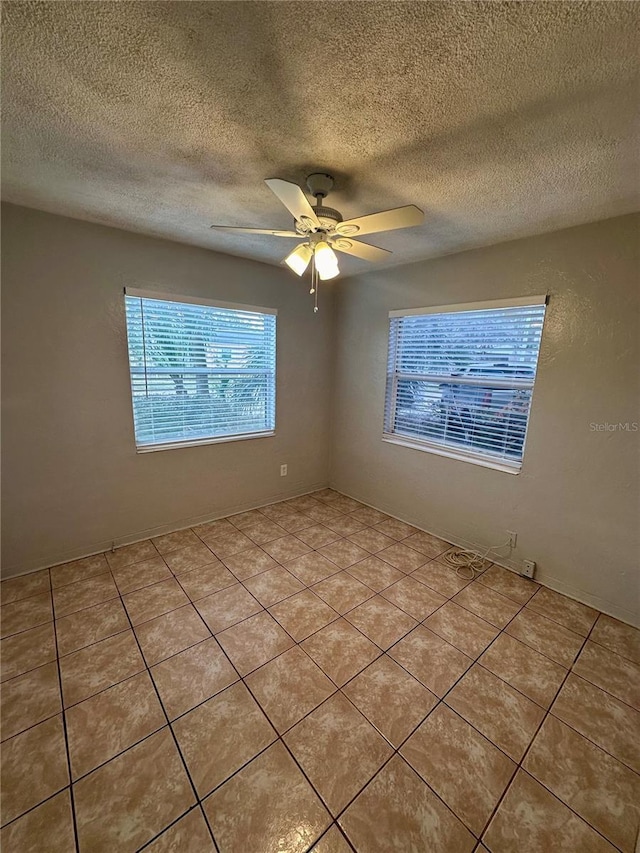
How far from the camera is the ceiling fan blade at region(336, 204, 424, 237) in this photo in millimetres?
1384

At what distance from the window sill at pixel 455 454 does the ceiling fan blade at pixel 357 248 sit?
1723mm

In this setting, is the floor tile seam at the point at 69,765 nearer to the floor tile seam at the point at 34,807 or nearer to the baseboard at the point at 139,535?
the floor tile seam at the point at 34,807

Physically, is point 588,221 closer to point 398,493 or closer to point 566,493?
point 566,493

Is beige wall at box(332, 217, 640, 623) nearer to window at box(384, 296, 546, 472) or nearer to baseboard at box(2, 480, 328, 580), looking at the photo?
window at box(384, 296, 546, 472)

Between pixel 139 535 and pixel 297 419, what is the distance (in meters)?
1.82

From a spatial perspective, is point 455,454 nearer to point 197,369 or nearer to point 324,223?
point 324,223

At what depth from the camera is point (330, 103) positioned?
116cm

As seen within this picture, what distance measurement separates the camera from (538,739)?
1412 millimetres

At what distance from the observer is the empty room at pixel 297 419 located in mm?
1068

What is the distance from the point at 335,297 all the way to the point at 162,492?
263 centimetres

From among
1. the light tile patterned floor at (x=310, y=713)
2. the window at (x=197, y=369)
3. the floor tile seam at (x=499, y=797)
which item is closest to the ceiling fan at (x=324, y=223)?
the window at (x=197, y=369)

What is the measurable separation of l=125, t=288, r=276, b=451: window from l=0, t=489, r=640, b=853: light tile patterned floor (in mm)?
1178

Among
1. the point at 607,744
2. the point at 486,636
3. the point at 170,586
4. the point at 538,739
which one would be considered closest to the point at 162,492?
the point at 170,586

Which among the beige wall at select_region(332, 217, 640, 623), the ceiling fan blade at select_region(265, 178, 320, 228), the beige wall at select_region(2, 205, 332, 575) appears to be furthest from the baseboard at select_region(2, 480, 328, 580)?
the ceiling fan blade at select_region(265, 178, 320, 228)
